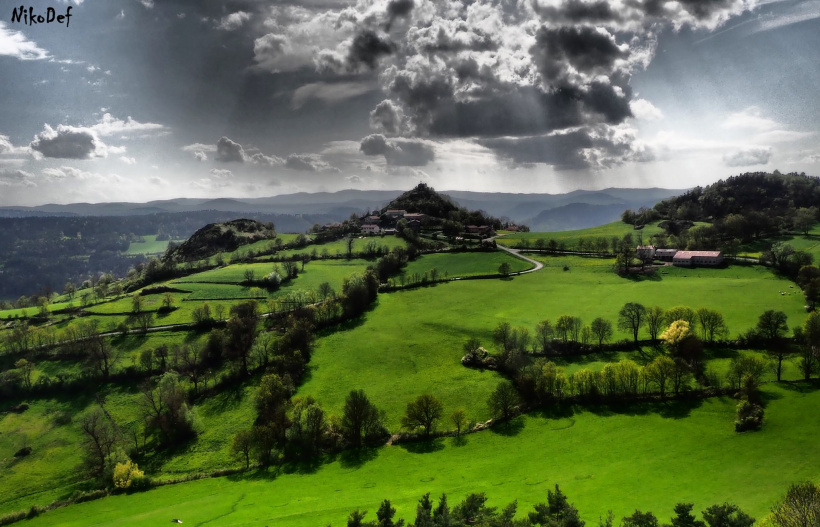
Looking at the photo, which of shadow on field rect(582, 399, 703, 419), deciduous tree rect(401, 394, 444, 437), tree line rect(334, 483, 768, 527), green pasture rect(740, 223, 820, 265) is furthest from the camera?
green pasture rect(740, 223, 820, 265)

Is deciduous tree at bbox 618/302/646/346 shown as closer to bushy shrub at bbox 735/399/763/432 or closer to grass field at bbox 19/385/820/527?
grass field at bbox 19/385/820/527

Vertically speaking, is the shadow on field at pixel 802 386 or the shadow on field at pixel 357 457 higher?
the shadow on field at pixel 802 386

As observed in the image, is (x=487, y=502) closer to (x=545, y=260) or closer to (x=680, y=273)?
(x=680, y=273)

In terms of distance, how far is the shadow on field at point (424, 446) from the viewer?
61.5m

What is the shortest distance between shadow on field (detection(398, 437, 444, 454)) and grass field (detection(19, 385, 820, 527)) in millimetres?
293

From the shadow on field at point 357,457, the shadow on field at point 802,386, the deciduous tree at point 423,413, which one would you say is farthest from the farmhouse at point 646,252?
the shadow on field at point 357,457

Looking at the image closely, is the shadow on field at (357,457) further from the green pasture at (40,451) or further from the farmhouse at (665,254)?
the farmhouse at (665,254)

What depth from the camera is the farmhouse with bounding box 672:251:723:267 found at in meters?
131

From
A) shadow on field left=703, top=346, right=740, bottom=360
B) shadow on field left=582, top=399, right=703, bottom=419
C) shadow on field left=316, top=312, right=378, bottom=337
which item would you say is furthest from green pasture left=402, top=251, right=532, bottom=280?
shadow on field left=582, top=399, right=703, bottom=419

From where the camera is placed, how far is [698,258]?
133625mm

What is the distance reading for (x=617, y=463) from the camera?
50.8 metres

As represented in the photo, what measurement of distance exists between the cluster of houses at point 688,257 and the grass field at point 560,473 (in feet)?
269

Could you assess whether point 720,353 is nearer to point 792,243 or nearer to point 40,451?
point 792,243

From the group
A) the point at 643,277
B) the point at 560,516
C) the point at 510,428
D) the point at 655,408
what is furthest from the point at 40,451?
the point at 643,277
